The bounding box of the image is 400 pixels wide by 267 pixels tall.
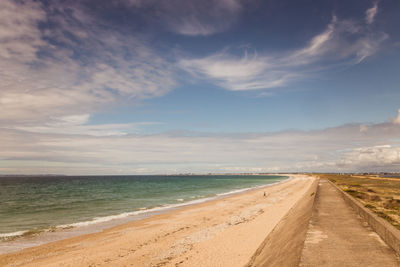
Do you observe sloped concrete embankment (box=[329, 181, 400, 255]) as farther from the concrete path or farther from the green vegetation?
the green vegetation

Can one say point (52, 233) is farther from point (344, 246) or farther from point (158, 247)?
point (344, 246)

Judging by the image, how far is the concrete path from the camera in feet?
18.0

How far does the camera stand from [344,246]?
21.6ft

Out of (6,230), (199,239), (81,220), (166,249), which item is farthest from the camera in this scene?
(81,220)

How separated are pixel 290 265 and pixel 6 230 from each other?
21.0 metres

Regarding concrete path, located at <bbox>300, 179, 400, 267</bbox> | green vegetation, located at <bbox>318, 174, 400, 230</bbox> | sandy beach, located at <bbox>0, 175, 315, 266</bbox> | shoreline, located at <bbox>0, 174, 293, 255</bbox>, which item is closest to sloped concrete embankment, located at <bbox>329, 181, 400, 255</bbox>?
concrete path, located at <bbox>300, 179, 400, 267</bbox>

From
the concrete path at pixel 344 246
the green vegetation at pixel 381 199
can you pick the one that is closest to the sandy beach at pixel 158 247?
the concrete path at pixel 344 246

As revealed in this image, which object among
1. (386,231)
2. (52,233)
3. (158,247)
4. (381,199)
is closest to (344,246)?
(386,231)

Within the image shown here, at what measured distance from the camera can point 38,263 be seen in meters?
10.5

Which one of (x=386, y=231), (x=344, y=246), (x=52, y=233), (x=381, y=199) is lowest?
(x=52, y=233)

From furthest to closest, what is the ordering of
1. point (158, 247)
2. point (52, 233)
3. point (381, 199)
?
point (381, 199) < point (52, 233) < point (158, 247)

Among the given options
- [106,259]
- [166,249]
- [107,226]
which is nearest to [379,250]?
[166,249]

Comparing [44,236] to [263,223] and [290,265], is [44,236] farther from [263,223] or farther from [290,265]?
[290,265]

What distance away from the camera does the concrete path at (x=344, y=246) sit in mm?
5481
